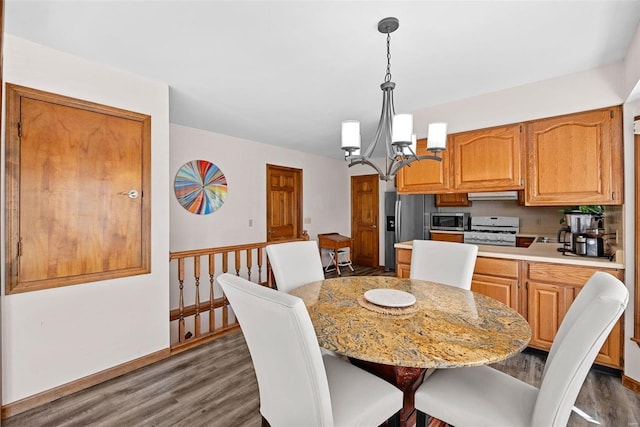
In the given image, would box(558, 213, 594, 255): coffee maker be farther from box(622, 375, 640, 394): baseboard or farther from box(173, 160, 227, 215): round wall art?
box(173, 160, 227, 215): round wall art

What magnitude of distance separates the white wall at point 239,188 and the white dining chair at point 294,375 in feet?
Answer: 9.89

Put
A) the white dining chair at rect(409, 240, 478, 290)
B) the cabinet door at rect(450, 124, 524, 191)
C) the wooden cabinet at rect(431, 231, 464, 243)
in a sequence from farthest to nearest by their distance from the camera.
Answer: the wooden cabinet at rect(431, 231, 464, 243)
the cabinet door at rect(450, 124, 524, 191)
the white dining chair at rect(409, 240, 478, 290)

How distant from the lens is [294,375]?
1095 mm

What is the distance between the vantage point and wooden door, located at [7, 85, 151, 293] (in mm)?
1941

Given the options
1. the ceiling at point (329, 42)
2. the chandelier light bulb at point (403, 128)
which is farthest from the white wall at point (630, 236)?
the chandelier light bulb at point (403, 128)

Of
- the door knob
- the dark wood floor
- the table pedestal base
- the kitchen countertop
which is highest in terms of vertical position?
the door knob

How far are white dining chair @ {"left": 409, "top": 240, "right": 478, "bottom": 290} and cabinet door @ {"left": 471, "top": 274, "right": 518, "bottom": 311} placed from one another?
57 cm

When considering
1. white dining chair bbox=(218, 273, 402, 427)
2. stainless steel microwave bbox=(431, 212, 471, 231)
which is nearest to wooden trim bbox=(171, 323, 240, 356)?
white dining chair bbox=(218, 273, 402, 427)

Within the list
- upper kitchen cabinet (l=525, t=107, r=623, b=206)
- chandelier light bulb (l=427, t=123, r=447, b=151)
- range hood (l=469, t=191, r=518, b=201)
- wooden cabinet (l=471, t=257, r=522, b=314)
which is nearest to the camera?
chandelier light bulb (l=427, t=123, r=447, b=151)

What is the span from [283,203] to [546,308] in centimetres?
378

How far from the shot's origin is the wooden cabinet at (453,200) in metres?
4.99

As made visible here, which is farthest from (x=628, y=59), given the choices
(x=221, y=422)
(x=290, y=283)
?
(x=221, y=422)

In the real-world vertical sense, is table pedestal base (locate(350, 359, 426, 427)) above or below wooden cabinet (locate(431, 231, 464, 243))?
below

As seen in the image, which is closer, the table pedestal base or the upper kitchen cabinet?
the table pedestal base
